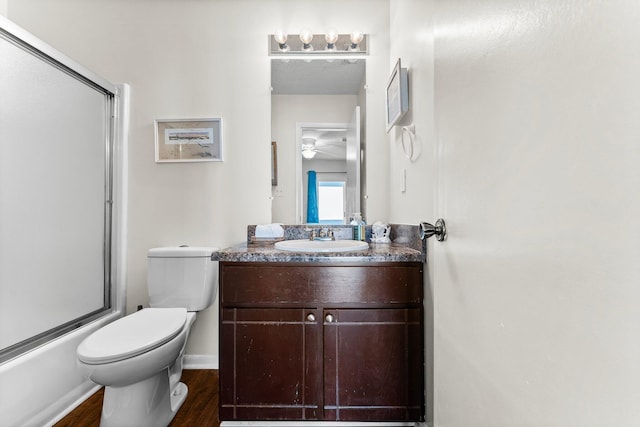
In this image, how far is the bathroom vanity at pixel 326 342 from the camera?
4.33 feet

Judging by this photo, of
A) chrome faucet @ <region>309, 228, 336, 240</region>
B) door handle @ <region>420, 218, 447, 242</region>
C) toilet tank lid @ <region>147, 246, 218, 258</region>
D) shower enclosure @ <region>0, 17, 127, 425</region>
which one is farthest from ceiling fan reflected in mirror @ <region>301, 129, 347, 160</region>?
door handle @ <region>420, 218, 447, 242</region>

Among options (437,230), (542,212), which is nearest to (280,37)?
(437,230)

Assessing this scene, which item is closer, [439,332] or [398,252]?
[439,332]

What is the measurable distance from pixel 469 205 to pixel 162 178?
6.39ft

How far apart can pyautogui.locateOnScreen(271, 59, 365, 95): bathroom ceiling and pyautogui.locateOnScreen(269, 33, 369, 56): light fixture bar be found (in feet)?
0.17

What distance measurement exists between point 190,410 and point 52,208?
49.3 inches

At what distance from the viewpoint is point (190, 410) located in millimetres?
1541

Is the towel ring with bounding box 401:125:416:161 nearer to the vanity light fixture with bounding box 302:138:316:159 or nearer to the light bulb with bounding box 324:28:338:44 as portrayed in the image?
the vanity light fixture with bounding box 302:138:316:159

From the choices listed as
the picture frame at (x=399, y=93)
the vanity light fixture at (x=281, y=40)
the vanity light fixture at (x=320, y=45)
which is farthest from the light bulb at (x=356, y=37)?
the picture frame at (x=399, y=93)

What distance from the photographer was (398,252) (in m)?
1.37

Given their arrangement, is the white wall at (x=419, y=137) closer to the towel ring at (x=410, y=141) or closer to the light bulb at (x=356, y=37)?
the towel ring at (x=410, y=141)

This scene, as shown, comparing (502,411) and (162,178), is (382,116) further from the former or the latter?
(502,411)

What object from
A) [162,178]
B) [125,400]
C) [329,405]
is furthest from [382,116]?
[125,400]

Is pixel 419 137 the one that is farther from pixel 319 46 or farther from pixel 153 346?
pixel 153 346
